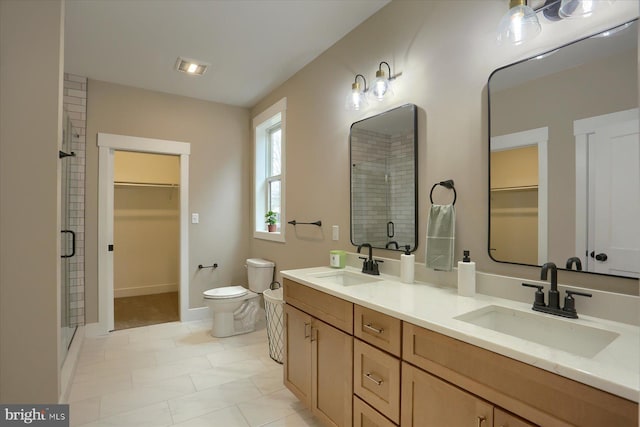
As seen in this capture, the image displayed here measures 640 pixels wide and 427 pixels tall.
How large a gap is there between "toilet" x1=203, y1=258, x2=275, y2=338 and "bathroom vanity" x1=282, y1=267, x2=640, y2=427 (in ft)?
4.57

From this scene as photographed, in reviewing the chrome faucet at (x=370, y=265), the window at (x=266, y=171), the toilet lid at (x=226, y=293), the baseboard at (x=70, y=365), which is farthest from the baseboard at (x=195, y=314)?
the chrome faucet at (x=370, y=265)

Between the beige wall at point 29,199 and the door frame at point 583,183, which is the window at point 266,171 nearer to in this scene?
the beige wall at point 29,199

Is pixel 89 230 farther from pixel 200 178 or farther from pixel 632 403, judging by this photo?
pixel 632 403

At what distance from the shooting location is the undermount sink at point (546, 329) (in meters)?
1.11

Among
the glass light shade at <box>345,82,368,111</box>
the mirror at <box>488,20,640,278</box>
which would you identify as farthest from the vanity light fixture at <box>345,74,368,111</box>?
the mirror at <box>488,20,640,278</box>

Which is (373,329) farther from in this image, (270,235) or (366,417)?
(270,235)

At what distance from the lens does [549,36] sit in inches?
54.4

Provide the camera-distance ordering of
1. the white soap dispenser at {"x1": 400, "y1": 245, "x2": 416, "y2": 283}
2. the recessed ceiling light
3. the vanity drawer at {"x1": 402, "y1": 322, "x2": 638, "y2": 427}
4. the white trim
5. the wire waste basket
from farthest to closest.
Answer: the recessed ceiling light
the wire waste basket
the white soap dispenser at {"x1": 400, "y1": 245, "x2": 416, "y2": 283}
the white trim
the vanity drawer at {"x1": 402, "y1": 322, "x2": 638, "y2": 427}

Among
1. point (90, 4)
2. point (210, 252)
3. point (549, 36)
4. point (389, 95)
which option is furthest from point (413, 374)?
point (210, 252)

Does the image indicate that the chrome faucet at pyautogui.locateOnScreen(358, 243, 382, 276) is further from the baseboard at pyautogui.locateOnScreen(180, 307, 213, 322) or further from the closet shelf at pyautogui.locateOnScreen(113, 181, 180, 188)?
the closet shelf at pyautogui.locateOnScreen(113, 181, 180, 188)

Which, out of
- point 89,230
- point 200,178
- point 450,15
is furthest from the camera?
point 200,178

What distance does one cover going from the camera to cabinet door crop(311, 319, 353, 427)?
1585mm

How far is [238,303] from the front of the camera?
3.34 meters

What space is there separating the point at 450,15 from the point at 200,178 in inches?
125
